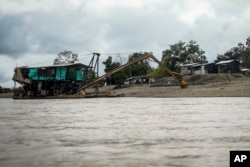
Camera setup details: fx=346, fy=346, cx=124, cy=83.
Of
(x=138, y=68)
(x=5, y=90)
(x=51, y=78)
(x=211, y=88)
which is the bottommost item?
(x=211, y=88)

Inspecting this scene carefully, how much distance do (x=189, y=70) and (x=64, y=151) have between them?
56596 mm

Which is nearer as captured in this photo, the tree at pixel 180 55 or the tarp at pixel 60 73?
the tarp at pixel 60 73

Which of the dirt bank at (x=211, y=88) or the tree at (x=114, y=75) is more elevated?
the tree at (x=114, y=75)

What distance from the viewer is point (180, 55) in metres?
68.3

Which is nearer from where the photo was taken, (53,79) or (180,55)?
(53,79)

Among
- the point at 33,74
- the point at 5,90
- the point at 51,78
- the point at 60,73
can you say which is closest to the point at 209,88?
the point at 60,73

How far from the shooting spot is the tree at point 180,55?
67.2 metres

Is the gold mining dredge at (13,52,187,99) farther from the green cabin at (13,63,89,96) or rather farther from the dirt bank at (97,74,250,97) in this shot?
the dirt bank at (97,74,250,97)

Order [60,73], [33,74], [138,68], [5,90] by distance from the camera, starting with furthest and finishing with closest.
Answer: [5,90]
[138,68]
[33,74]
[60,73]

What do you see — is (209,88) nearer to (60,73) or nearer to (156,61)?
(156,61)

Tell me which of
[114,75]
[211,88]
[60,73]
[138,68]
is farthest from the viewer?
[138,68]

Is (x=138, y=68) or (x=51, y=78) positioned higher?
(x=138, y=68)

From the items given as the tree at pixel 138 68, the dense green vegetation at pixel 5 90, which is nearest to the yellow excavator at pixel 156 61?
the tree at pixel 138 68

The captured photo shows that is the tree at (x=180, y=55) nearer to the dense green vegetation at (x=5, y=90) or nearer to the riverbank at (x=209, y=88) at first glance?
the riverbank at (x=209, y=88)
